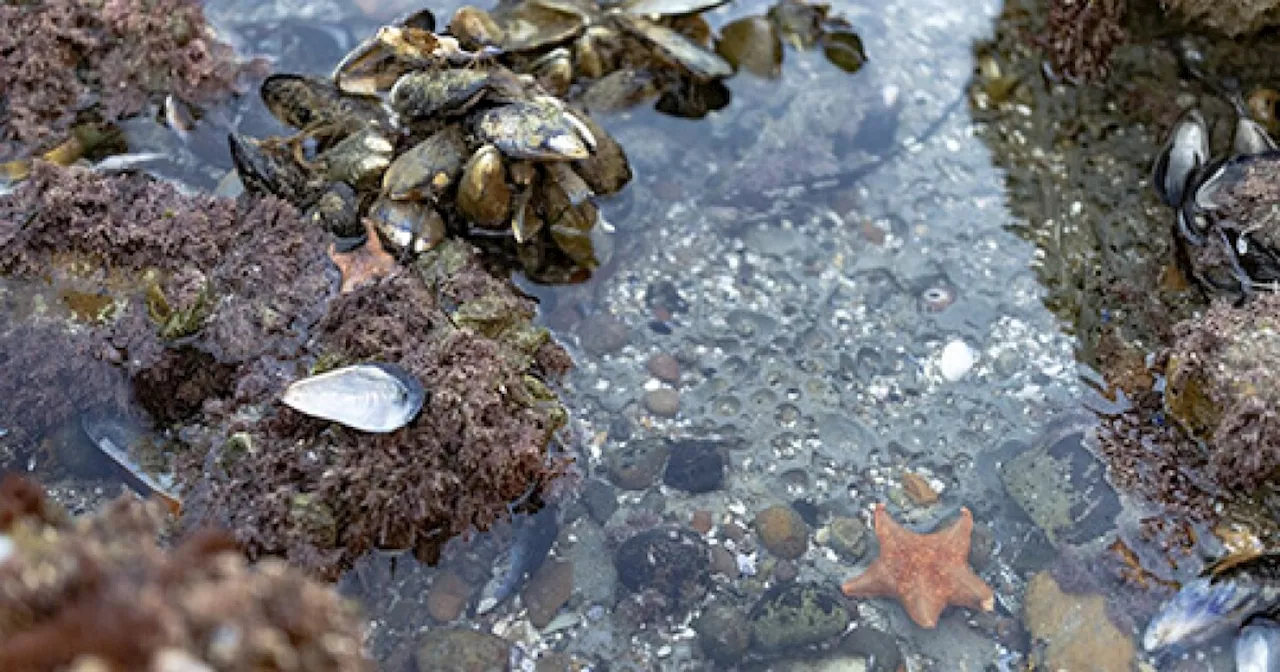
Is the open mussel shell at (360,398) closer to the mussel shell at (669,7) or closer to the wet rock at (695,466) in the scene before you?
the wet rock at (695,466)

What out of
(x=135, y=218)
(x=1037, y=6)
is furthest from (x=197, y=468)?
(x=1037, y=6)

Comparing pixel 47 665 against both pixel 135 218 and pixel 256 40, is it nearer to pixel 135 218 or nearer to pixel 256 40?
pixel 135 218

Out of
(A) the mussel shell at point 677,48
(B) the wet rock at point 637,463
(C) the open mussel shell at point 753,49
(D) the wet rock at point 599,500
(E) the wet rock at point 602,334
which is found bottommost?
(D) the wet rock at point 599,500

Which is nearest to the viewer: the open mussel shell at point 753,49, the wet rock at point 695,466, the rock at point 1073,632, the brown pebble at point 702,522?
the rock at point 1073,632

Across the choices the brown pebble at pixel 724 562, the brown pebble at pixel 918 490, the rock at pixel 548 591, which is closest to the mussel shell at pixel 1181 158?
the brown pebble at pixel 918 490

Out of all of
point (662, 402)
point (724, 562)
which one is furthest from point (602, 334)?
point (724, 562)

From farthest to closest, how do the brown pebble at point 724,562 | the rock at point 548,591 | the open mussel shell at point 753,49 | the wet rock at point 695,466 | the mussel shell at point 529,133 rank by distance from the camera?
the open mussel shell at point 753,49 < the mussel shell at point 529,133 < the wet rock at point 695,466 < the brown pebble at point 724,562 < the rock at point 548,591

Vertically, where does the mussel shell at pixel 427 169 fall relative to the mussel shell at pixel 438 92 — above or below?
below
